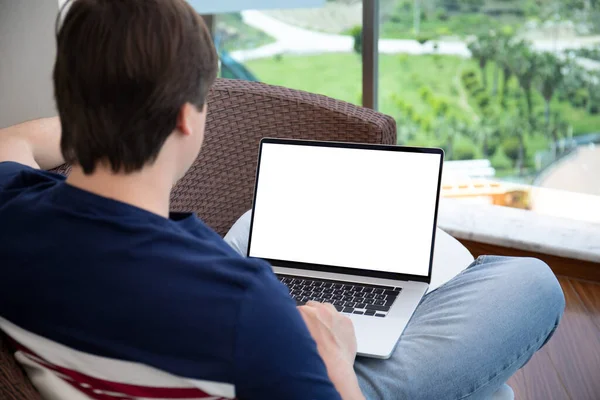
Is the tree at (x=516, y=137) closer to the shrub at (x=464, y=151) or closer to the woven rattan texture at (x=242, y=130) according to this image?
the shrub at (x=464, y=151)

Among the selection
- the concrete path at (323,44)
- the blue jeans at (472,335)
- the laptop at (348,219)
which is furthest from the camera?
the concrete path at (323,44)

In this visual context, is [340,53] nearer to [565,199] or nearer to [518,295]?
[565,199]

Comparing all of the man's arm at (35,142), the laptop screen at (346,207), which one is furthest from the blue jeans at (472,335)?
the man's arm at (35,142)

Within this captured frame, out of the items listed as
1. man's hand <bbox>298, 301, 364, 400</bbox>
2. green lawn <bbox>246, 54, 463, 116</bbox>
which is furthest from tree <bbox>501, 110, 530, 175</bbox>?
man's hand <bbox>298, 301, 364, 400</bbox>

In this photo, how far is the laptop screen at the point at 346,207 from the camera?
58.5 inches

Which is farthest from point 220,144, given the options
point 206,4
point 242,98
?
point 206,4

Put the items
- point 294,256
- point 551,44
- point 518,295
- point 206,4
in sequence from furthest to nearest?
point 206,4
point 551,44
point 294,256
point 518,295

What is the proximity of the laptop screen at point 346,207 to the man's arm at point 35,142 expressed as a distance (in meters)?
0.41

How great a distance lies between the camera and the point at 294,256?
5.10 feet

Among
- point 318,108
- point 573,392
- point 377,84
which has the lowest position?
point 573,392

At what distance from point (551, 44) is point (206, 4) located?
1.36m

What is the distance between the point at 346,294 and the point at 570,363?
1.01m

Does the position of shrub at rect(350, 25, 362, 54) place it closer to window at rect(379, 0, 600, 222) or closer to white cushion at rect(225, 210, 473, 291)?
window at rect(379, 0, 600, 222)

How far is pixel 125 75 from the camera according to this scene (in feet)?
2.69
